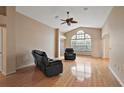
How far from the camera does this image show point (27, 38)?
23.4ft

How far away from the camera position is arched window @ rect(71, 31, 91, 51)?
14054mm

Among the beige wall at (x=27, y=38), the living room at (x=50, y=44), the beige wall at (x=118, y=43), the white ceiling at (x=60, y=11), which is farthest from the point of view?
the beige wall at (x=27, y=38)

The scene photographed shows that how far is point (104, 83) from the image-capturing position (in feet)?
14.1

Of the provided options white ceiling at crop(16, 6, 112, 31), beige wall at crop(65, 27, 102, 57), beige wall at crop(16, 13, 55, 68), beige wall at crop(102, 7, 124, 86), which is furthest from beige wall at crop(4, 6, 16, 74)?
beige wall at crop(65, 27, 102, 57)

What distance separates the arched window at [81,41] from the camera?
14054 millimetres

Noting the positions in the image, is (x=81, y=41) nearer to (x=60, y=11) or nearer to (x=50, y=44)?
(x=50, y=44)

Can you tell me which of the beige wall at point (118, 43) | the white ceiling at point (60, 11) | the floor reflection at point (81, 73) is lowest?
the floor reflection at point (81, 73)

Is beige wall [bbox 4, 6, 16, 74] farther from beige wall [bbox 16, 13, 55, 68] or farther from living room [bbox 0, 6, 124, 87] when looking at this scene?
beige wall [bbox 16, 13, 55, 68]

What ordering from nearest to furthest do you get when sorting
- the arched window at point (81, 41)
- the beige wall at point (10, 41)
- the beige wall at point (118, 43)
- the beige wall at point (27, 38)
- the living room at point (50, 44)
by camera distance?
the beige wall at point (118, 43), the living room at point (50, 44), the beige wall at point (10, 41), the beige wall at point (27, 38), the arched window at point (81, 41)

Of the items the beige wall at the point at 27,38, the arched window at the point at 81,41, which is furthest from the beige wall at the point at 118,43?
the arched window at the point at 81,41

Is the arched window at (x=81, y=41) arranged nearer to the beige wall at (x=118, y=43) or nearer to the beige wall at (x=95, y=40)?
the beige wall at (x=95, y=40)

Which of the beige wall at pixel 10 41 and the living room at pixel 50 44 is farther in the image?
the beige wall at pixel 10 41

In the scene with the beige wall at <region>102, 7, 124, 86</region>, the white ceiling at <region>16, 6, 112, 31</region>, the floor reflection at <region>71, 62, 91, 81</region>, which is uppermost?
the white ceiling at <region>16, 6, 112, 31</region>
